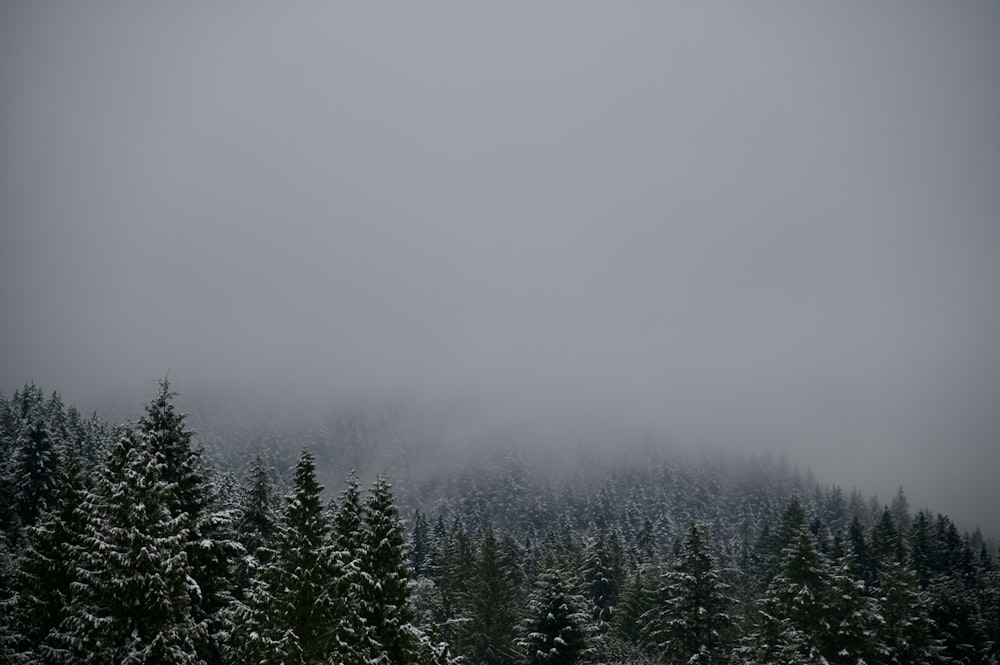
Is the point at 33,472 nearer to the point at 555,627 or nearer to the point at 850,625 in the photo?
the point at 555,627

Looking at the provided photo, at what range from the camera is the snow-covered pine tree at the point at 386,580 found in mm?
20547

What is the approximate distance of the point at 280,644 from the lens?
1733 centimetres

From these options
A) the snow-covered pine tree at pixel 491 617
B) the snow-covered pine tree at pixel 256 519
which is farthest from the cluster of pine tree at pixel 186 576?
the snow-covered pine tree at pixel 491 617

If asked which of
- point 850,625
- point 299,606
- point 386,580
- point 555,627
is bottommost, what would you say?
point 555,627

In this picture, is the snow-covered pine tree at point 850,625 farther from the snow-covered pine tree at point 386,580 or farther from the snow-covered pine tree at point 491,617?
the snow-covered pine tree at point 491,617

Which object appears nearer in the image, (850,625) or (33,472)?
(850,625)

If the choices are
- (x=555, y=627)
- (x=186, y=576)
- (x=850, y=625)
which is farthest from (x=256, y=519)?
(x=850, y=625)

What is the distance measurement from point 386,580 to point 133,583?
26.8ft

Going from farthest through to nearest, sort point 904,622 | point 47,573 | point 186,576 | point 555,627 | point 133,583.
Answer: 1. point 904,622
2. point 555,627
3. point 47,573
4. point 186,576
5. point 133,583

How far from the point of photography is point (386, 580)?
69.7 ft

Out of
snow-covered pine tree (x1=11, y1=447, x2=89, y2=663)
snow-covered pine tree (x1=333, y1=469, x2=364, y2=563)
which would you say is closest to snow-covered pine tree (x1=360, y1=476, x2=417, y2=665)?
snow-covered pine tree (x1=333, y1=469, x2=364, y2=563)

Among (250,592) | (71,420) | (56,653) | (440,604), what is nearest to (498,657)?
(440,604)

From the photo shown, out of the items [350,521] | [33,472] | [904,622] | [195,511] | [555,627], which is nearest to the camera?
[195,511]

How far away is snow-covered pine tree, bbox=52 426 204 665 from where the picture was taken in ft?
50.0
